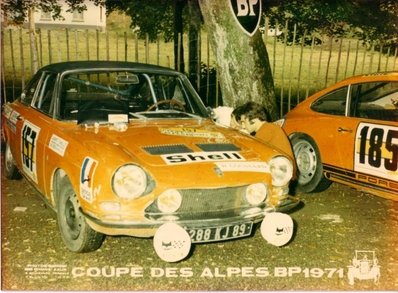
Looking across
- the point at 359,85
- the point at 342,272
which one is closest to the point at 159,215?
the point at 342,272

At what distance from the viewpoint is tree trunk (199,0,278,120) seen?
6312 millimetres

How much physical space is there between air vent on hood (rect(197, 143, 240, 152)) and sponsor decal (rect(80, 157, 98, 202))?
825 millimetres

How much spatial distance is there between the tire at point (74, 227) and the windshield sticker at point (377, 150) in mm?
2613

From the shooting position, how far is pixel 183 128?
3980 millimetres

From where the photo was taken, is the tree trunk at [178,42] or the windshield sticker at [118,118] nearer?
the windshield sticker at [118,118]

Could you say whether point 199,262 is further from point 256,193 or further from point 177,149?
point 177,149

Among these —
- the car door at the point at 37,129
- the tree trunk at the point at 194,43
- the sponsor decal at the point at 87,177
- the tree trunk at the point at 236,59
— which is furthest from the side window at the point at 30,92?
the tree trunk at the point at 194,43

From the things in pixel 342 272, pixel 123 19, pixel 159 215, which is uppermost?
pixel 123 19

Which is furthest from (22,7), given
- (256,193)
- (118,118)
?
(256,193)

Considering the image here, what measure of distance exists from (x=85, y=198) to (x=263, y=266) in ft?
4.78

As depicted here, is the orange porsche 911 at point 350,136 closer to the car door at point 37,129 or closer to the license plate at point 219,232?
the license plate at point 219,232

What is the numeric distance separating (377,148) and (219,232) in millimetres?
2040

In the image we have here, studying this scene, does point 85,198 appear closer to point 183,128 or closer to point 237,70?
point 183,128

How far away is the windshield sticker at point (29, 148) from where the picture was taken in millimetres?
4094
